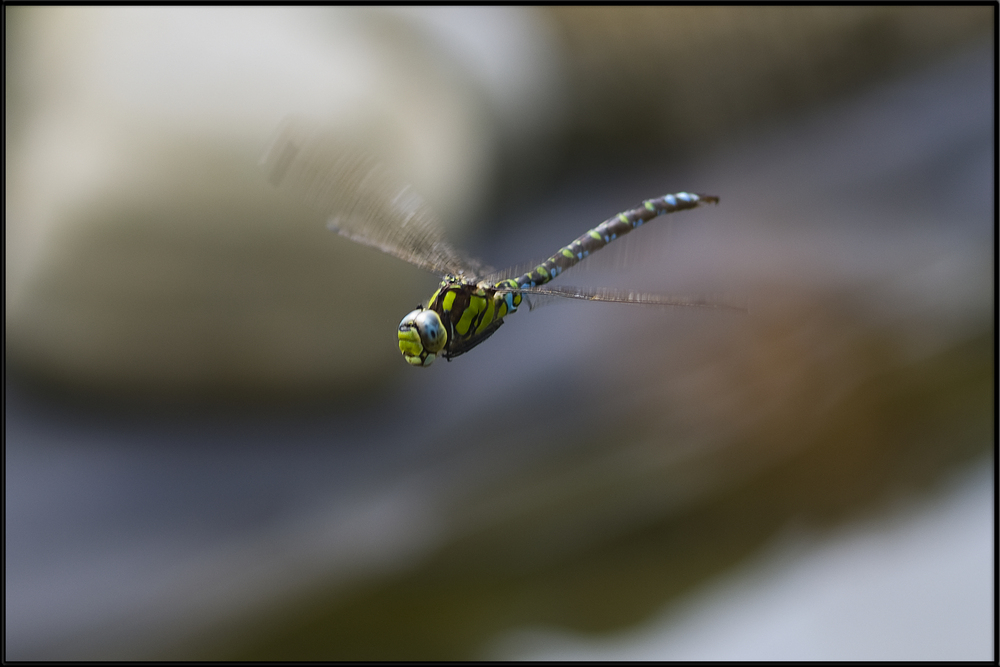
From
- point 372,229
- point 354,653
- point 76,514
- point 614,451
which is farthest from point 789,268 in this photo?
point 76,514

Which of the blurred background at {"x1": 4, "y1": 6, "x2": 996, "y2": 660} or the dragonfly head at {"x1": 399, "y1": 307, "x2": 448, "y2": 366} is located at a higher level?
the blurred background at {"x1": 4, "y1": 6, "x2": 996, "y2": 660}

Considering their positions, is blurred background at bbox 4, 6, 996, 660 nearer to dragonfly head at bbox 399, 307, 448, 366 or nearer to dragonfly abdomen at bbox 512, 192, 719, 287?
dragonfly abdomen at bbox 512, 192, 719, 287

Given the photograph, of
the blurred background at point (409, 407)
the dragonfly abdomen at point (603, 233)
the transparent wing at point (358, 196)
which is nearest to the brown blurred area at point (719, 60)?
the blurred background at point (409, 407)

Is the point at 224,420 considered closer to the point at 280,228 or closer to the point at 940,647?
the point at 280,228

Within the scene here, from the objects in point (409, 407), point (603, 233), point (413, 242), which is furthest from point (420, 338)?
point (409, 407)

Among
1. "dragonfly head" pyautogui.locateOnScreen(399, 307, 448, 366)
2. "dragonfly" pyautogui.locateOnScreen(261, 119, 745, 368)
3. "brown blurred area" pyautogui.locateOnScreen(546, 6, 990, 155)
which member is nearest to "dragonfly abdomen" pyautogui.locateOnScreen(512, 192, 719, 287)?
"dragonfly" pyautogui.locateOnScreen(261, 119, 745, 368)

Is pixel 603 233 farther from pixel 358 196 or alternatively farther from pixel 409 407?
pixel 409 407
